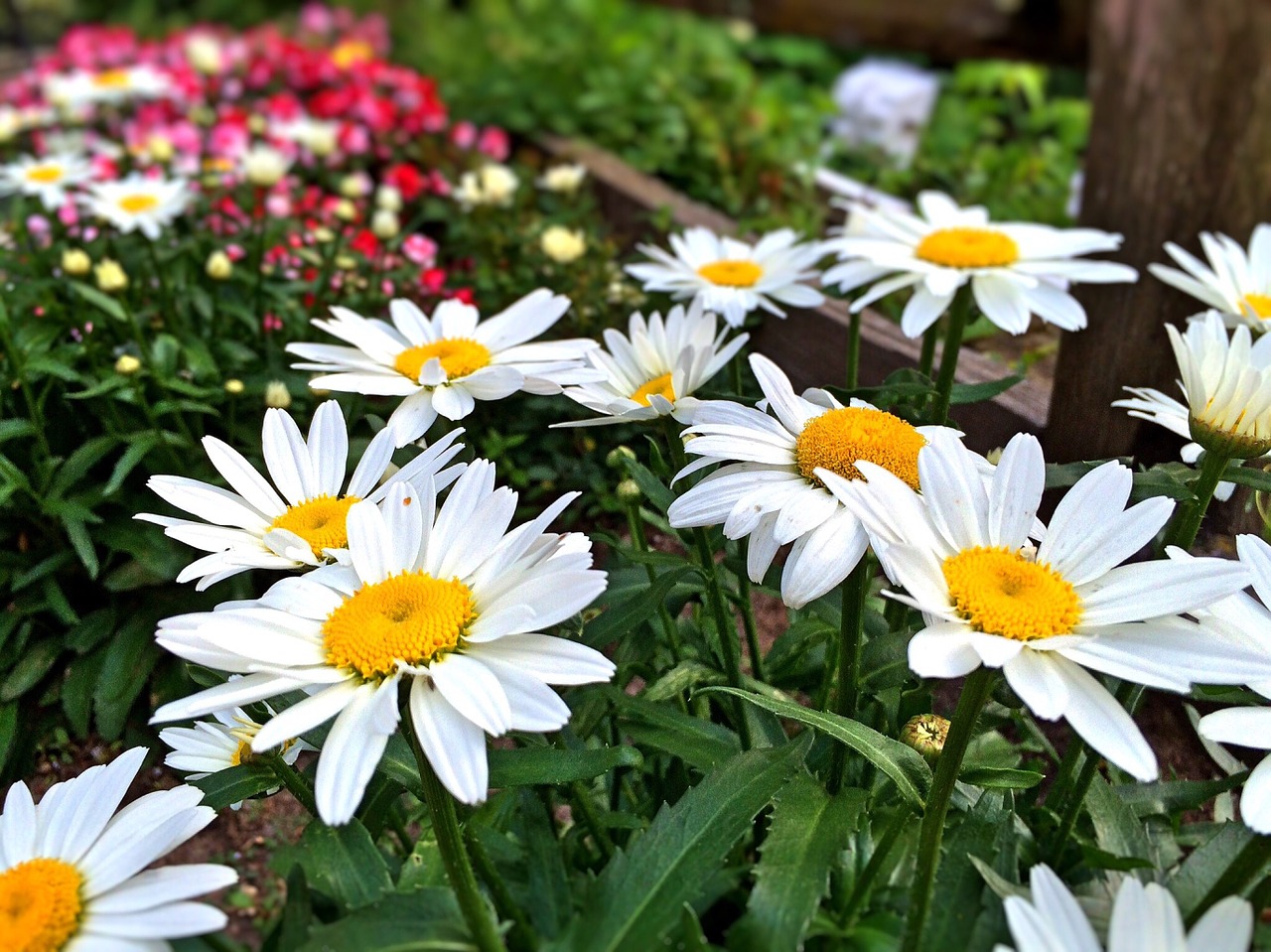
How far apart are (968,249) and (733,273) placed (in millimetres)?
292

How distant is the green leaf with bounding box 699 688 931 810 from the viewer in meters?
0.83

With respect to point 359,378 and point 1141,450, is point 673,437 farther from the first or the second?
point 1141,450

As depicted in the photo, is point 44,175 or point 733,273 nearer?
point 733,273

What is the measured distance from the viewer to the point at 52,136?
283 cm

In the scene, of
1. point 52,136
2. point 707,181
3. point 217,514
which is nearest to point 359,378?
point 217,514

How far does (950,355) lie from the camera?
1.22 meters

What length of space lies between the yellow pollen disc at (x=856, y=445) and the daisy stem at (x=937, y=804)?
0.18m

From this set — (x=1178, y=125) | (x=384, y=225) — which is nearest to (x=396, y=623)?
(x=384, y=225)

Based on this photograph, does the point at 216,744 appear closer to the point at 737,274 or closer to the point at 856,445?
the point at 856,445

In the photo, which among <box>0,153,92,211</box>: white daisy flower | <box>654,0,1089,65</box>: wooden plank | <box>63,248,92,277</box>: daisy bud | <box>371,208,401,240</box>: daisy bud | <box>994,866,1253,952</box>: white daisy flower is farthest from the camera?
<box>654,0,1089,65</box>: wooden plank

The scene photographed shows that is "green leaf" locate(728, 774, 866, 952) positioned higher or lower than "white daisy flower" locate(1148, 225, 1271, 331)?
lower

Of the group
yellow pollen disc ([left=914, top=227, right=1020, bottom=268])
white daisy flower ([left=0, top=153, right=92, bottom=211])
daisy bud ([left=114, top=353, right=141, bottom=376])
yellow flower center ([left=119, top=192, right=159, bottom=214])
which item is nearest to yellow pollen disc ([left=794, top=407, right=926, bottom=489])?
yellow pollen disc ([left=914, top=227, right=1020, bottom=268])

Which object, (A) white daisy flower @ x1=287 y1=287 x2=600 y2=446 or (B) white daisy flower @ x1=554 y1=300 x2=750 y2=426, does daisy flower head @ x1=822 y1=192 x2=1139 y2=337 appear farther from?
(A) white daisy flower @ x1=287 y1=287 x2=600 y2=446

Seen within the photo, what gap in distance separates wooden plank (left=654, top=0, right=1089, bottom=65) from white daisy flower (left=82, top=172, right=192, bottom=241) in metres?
2.53
